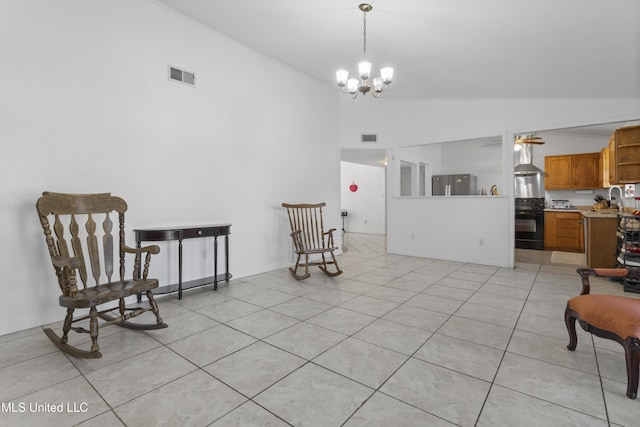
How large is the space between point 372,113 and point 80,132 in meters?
4.71

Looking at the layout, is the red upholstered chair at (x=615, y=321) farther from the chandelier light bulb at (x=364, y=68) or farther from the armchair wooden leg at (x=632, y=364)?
the chandelier light bulb at (x=364, y=68)

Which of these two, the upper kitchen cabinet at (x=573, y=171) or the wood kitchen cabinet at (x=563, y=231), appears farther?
the upper kitchen cabinet at (x=573, y=171)

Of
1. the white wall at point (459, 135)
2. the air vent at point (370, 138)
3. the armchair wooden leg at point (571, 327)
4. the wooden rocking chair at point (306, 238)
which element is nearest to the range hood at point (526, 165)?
the white wall at point (459, 135)

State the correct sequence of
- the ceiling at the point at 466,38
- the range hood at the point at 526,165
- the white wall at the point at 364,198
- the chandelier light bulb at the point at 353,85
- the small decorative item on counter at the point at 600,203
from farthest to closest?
the white wall at the point at 364,198 → the range hood at the point at 526,165 → the small decorative item on counter at the point at 600,203 → the chandelier light bulb at the point at 353,85 → the ceiling at the point at 466,38

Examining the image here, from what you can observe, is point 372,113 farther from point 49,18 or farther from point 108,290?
point 108,290

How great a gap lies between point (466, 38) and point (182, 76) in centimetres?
323

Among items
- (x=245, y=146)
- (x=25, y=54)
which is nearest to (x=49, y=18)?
(x=25, y=54)

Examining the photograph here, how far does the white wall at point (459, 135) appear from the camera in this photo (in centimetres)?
445

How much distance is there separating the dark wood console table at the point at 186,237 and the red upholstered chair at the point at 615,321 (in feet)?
10.9

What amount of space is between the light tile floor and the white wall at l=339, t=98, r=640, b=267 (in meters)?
1.98

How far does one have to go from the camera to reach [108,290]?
2172 millimetres

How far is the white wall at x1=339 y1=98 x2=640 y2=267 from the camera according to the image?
4.45 m

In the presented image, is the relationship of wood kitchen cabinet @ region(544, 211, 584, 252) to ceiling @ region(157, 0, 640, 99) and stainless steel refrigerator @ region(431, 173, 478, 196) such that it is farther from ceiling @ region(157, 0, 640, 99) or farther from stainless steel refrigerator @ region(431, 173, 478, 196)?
ceiling @ region(157, 0, 640, 99)

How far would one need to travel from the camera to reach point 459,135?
5.31 m
